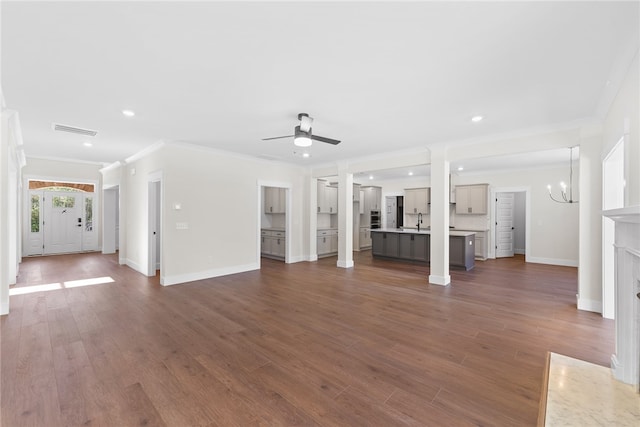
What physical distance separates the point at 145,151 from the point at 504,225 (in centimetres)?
1004

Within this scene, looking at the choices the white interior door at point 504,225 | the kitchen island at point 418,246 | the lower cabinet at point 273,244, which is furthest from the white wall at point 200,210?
the white interior door at point 504,225

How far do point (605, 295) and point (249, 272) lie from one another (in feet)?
19.5

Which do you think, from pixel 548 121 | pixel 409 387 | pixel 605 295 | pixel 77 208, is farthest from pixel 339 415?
pixel 77 208

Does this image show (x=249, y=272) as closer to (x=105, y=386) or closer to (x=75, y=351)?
(x=75, y=351)

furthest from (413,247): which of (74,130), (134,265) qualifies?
(74,130)

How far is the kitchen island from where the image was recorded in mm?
6484

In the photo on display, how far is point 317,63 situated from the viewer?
2459 mm

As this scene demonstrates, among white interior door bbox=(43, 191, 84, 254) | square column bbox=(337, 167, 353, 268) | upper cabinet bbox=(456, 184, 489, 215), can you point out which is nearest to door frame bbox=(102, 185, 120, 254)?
white interior door bbox=(43, 191, 84, 254)

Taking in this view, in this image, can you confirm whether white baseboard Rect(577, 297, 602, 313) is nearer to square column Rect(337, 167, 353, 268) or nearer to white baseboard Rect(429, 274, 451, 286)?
white baseboard Rect(429, 274, 451, 286)

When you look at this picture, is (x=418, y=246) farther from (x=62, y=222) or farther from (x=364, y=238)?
(x=62, y=222)

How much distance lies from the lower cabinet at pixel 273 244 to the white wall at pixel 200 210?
1418 mm

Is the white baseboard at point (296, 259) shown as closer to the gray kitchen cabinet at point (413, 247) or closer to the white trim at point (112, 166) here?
the gray kitchen cabinet at point (413, 247)

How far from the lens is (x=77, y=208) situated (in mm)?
8633

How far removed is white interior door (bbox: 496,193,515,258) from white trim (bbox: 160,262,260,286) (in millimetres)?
7305
